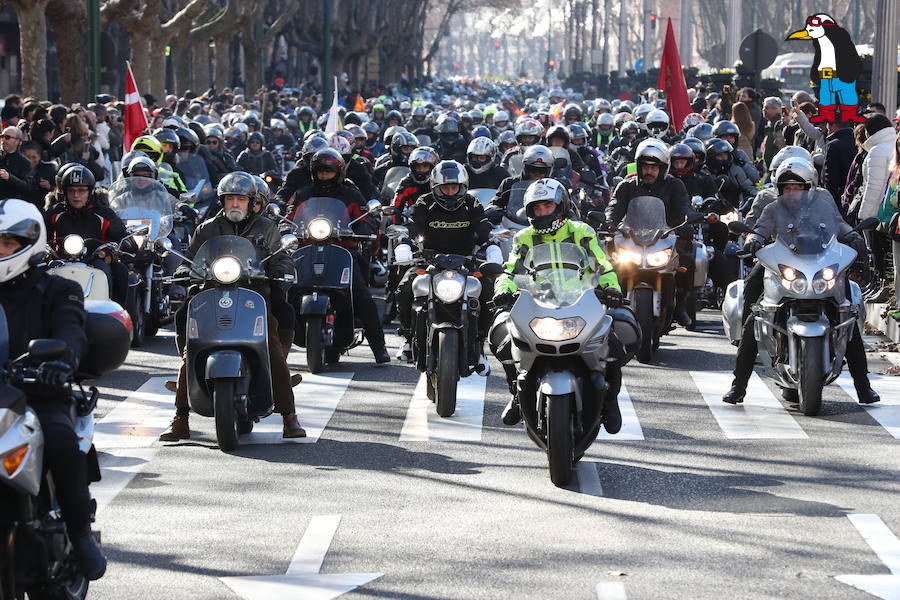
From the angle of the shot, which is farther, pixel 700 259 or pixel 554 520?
pixel 700 259

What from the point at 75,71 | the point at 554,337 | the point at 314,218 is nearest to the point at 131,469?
the point at 554,337

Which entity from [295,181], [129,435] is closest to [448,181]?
[129,435]

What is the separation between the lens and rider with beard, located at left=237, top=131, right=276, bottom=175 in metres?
26.2

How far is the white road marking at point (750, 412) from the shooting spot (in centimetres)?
1138

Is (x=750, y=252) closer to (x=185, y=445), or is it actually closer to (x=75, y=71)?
(x=185, y=445)

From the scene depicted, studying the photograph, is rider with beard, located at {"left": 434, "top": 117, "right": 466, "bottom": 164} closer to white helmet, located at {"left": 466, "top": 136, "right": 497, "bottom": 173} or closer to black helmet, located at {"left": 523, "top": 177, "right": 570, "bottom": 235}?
white helmet, located at {"left": 466, "top": 136, "right": 497, "bottom": 173}

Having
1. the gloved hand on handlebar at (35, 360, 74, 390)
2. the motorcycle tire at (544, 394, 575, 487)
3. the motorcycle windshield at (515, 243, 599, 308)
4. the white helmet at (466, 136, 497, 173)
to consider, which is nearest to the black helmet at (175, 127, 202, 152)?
the white helmet at (466, 136, 497, 173)

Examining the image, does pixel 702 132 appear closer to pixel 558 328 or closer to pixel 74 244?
pixel 74 244

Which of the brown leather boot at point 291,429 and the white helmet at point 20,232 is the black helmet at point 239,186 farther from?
the white helmet at point 20,232

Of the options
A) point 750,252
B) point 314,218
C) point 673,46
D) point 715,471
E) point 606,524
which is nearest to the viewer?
point 606,524

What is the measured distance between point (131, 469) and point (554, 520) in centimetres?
268

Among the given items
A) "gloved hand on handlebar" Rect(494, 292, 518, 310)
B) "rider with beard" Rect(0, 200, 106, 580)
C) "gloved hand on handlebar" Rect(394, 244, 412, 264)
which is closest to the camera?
"rider with beard" Rect(0, 200, 106, 580)

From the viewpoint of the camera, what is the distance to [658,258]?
48.0 feet

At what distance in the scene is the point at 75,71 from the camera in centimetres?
3647
